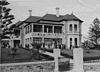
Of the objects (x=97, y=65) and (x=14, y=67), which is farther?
(x=97, y=65)

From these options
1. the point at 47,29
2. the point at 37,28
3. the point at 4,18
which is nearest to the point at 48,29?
the point at 47,29

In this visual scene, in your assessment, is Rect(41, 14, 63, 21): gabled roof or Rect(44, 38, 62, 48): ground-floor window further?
Rect(41, 14, 63, 21): gabled roof

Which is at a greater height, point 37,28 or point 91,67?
point 37,28

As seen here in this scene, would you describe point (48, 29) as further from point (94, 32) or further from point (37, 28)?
point (94, 32)

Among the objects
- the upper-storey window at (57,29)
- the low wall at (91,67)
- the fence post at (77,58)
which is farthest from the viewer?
the upper-storey window at (57,29)

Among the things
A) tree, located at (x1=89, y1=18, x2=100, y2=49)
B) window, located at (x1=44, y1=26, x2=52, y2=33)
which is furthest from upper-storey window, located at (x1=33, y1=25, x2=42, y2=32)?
tree, located at (x1=89, y1=18, x2=100, y2=49)

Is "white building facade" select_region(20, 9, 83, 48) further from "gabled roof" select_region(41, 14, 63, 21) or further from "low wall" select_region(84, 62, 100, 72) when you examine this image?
"low wall" select_region(84, 62, 100, 72)

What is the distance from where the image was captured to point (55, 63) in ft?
50.9

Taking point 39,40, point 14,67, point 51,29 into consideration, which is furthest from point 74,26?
point 14,67

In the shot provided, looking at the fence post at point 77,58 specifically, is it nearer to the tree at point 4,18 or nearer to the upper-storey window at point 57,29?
the tree at point 4,18

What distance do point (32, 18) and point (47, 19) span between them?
4.96m

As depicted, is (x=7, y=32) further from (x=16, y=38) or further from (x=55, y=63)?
(x=16, y=38)

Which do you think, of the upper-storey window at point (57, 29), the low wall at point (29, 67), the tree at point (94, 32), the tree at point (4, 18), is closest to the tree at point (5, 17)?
the tree at point (4, 18)

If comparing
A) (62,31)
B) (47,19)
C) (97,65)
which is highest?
(47,19)
